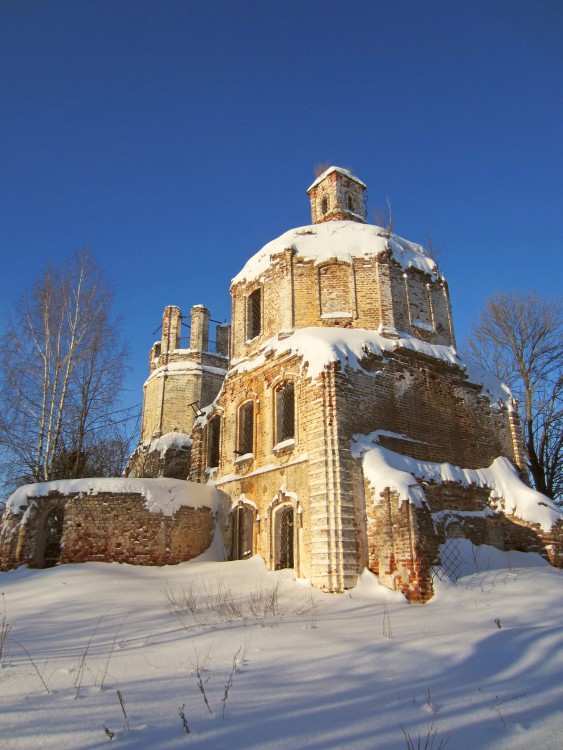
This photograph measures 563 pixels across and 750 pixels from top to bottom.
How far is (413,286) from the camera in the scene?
52.8ft

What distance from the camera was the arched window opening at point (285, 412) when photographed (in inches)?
547

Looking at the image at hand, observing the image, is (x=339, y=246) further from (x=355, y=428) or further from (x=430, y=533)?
(x=430, y=533)

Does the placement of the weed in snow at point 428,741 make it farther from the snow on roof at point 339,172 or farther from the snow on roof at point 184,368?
the snow on roof at point 184,368

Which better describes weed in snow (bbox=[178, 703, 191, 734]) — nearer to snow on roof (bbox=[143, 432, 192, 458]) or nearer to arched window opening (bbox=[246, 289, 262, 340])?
arched window opening (bbox=[246, 289, 262, 340])

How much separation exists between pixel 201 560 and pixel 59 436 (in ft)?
18.6

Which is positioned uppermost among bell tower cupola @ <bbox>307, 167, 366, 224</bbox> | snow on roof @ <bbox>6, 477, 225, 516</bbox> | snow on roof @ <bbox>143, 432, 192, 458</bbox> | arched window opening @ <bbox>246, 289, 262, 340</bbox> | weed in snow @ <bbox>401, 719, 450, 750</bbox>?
bell tower cupola @ <bbox>307, 167, 366, 224</bbox>

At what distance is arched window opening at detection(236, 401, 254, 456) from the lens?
15.2m

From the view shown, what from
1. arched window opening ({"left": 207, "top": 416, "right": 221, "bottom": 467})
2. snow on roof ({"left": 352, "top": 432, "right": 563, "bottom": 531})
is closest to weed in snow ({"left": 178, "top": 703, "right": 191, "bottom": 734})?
snow on roof ({"left": 352, "top": 432, "right": 563, "bottom": 531})

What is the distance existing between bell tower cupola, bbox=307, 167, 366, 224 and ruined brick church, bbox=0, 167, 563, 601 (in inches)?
7.4

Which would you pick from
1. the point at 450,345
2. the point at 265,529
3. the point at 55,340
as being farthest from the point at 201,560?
the point at 450,345

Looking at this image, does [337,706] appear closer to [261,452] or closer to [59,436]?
[261,452]

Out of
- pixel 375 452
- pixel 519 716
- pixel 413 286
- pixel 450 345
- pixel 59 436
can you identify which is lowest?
pixel 519 716

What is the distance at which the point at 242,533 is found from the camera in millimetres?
14570

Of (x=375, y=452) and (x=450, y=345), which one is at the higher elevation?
(x=450, y=345)
